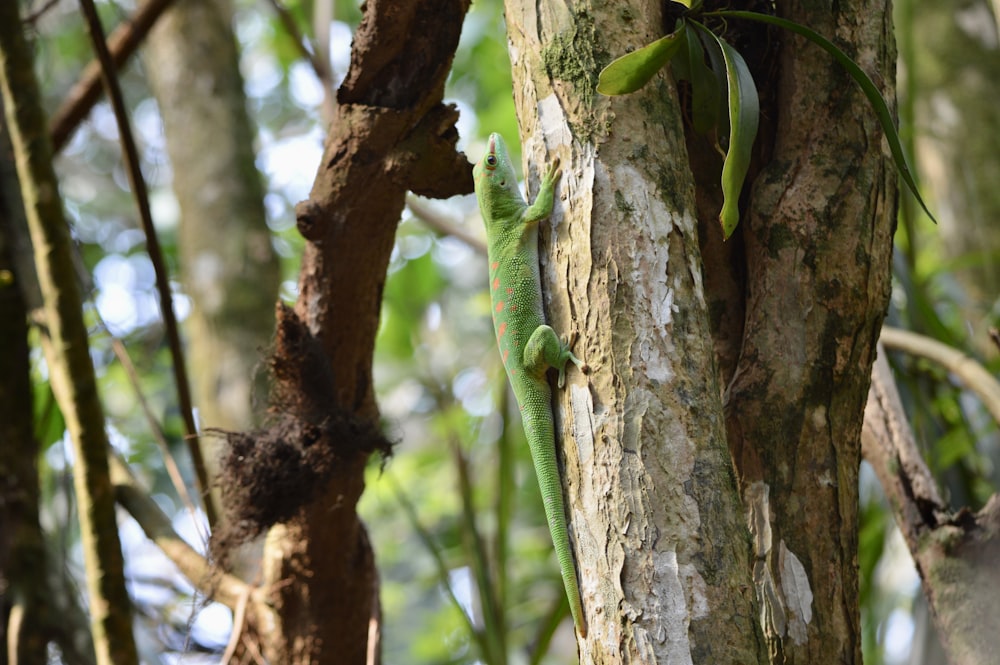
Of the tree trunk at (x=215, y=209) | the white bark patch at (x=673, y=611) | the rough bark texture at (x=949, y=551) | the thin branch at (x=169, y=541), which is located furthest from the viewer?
the tree trunk at (x=215, y=209)

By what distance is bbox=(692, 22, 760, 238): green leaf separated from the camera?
1646 millimetres

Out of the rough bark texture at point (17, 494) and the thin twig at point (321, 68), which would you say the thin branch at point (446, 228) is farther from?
the rough bark texture at point (17, 494)

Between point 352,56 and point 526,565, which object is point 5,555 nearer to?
point 352,56

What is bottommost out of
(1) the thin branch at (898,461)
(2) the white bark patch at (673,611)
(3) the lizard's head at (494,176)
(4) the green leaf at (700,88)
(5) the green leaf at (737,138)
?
(2) the white bark patch at (673,611)

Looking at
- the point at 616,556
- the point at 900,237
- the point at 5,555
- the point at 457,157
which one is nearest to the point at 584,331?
the point at 616,556

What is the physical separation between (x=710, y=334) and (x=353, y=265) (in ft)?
3.62

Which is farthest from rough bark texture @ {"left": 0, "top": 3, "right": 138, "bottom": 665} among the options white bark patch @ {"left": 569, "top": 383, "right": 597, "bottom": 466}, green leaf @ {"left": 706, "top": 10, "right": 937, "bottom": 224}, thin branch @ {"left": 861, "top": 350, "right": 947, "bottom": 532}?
thin branch @ {"left": 861, "top": 350, "right": 947, "bottom": 532}

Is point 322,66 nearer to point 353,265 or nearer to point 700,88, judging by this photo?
point 353,265

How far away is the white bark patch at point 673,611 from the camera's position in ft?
4.35

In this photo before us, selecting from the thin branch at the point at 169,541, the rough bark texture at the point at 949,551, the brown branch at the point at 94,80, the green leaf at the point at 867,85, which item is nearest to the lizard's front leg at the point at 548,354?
the green leaf at the point at 867,85

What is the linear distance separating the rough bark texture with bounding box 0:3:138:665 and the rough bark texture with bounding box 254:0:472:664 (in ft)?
1.40

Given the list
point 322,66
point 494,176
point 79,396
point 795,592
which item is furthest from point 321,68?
point 795,592

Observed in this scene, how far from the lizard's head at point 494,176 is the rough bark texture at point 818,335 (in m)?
0.83

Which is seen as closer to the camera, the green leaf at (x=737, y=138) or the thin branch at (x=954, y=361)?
the green leaf at (x=737, y=138)
